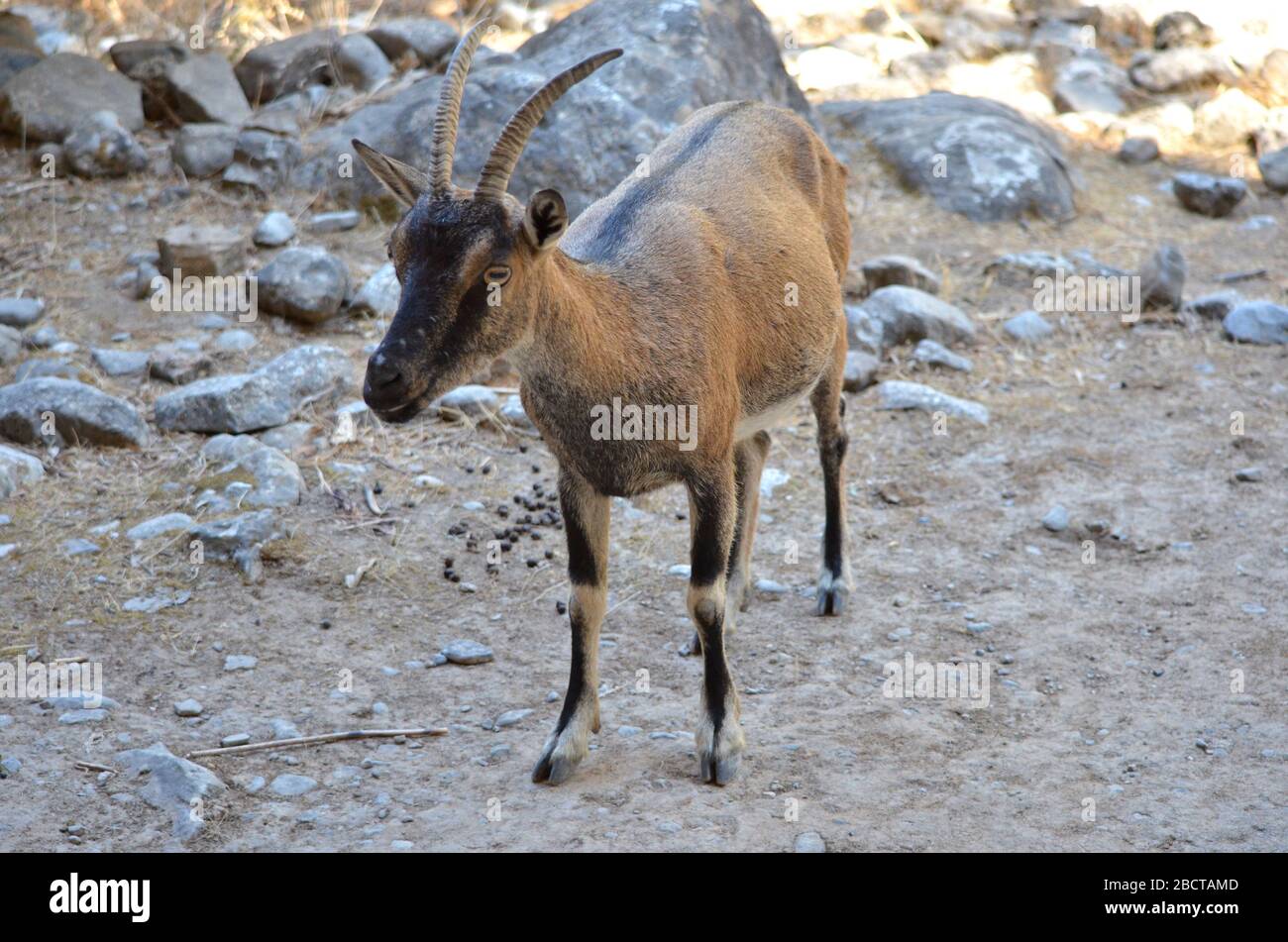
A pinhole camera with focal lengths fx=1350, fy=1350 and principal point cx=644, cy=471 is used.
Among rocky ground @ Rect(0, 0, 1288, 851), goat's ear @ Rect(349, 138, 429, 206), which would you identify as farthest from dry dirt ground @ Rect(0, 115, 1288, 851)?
goat's ear @ Rect(349, 138, 429, 206)

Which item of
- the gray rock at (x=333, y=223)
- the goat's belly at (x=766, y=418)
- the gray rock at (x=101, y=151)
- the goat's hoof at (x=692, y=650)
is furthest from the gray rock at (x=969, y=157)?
the goat's hoof at (x=692, y=650)

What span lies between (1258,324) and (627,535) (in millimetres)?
5214

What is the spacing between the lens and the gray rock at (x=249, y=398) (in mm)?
7375

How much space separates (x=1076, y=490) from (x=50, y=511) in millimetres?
5412

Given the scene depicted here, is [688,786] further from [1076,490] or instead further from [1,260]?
[1,260]

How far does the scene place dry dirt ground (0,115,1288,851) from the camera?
15.0ft

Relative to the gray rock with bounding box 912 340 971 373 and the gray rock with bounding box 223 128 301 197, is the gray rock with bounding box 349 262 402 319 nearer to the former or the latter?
the gray rock with bounding box 223 128 301 197

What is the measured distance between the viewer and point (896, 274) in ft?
32.5

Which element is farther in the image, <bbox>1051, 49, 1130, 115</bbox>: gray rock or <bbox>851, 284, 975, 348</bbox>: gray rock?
<bbox>1051, 49, 1130, 115</bbox>: gray rock

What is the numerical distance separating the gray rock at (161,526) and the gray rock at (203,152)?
5057 mm

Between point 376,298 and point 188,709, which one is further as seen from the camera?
point 376,298

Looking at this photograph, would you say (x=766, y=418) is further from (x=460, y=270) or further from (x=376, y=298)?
(x=376, y=298)

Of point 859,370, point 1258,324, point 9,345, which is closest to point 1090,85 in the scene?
point 1258,324

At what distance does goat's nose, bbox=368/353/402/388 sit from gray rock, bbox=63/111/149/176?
301 inches
